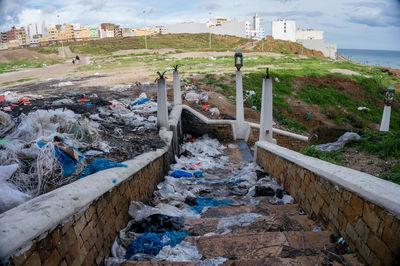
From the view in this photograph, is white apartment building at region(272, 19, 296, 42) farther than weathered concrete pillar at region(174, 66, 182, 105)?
Yes

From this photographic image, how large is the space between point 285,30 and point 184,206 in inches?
3618

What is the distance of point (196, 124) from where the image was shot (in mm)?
12664

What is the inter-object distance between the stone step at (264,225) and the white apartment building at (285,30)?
3541 inches

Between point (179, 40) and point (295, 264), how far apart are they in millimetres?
65639

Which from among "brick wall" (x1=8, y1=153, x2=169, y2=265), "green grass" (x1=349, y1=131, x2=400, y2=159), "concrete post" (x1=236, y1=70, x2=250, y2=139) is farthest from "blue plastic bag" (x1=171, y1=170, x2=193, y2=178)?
"concrete post" (x1=236, y1=70, x2=250, y2=139)

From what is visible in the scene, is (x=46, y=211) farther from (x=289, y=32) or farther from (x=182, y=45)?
(x=289, y=32)

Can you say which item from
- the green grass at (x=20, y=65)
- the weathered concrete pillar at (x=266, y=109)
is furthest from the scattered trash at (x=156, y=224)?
the green grass at (x=20, y=65)

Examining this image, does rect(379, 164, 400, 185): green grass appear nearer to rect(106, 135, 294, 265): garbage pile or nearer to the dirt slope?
rect(106, 135, 294, 265): garbage pile

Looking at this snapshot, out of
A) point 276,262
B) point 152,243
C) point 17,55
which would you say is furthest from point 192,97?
point 17,55

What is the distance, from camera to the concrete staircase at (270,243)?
2.48m

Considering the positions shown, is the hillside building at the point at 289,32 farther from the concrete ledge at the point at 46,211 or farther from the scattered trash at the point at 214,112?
the concrete ledge at the point at 46,211

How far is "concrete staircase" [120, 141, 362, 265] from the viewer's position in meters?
2.48

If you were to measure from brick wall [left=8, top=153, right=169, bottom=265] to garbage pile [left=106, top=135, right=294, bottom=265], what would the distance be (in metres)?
0.13

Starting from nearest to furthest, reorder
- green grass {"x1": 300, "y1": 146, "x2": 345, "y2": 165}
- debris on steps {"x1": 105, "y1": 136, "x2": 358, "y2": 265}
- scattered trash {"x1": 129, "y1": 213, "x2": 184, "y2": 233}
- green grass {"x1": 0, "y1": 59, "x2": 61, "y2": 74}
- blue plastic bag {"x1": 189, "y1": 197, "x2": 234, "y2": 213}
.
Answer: debris on steps {"x1": 105, "y1": 136, "x2": 358, "y2": 265}
scattered trash {"x1": 129, "y1": 213, "x2": 184, "y2": 233}
blue plastic bag {"x1": 189, "y1": 197, "x2": 234, "y2": 213}
green grass {"x1": 300, "y1": 146, "x2": 345, "y2": 165}
green grass {"x1": 0, "y1": 59, "x2": 61, "y2": 74}
